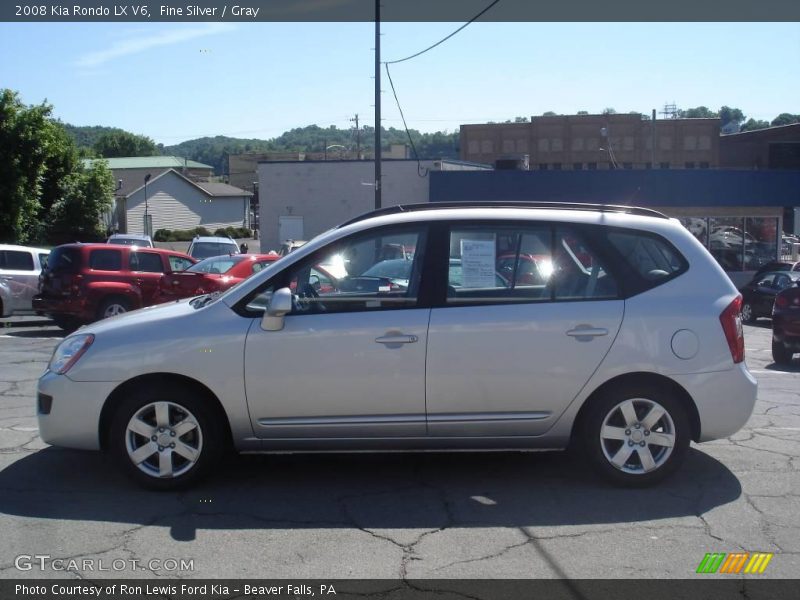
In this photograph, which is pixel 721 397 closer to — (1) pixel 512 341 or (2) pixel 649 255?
(2) pixel 649 255

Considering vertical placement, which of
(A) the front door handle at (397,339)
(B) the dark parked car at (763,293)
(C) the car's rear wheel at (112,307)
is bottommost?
(B) the dark parked car at (763,293)

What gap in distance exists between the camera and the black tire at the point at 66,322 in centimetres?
1576

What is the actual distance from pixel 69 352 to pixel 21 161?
3091 cm

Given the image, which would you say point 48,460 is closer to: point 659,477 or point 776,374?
point 659,477

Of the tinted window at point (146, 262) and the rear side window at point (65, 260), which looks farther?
the tinted window at point (146, 262)

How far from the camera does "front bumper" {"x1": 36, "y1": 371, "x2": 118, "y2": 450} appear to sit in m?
5.67

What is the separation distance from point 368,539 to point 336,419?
93cm

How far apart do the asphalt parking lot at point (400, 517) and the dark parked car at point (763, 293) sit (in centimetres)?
1583

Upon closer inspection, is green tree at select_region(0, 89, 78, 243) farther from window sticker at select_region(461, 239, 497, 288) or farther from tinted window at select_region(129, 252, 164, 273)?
window sticker at select_region(461, 239, 497, 288)

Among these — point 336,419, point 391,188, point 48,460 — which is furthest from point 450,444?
point 391,188

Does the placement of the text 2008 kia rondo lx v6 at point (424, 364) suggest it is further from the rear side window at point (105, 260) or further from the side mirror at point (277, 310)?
the rear side window at point (105, 260)

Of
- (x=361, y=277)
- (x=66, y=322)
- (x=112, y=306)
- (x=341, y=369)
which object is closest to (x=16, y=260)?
(x=66, y=322)

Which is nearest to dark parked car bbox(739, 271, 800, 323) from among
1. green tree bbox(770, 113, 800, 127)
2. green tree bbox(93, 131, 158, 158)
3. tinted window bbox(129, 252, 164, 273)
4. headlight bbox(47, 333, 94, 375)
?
tinted window bbox(129, 252, 164, 273)

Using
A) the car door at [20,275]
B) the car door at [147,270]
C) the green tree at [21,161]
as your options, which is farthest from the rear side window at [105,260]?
the green tree at [21,161]
